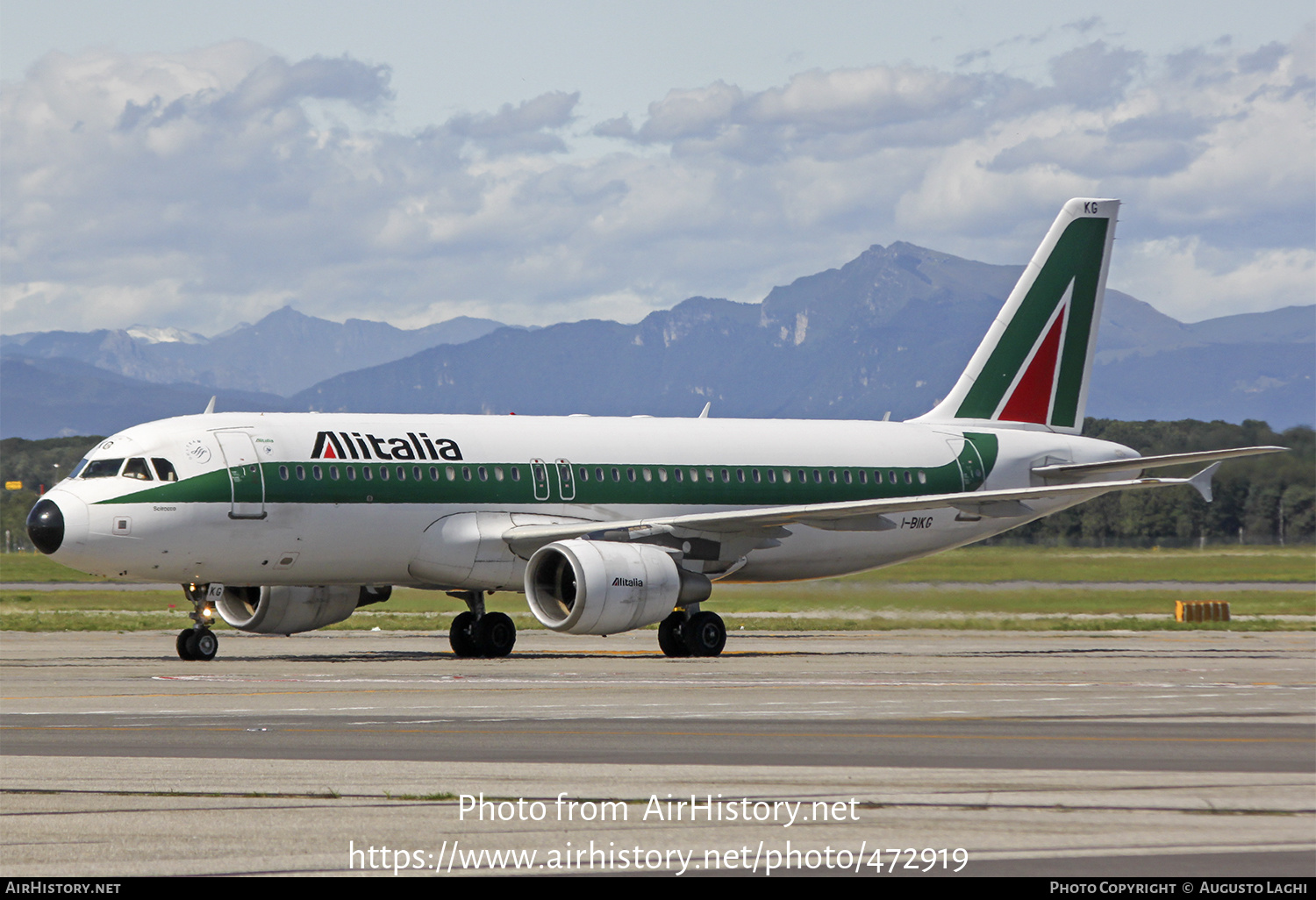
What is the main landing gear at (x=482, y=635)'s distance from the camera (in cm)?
3331

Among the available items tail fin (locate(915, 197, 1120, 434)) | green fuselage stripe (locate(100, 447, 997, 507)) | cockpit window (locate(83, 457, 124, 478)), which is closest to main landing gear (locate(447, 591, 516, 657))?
green fuselage stripe (locate(100, 447, 997, 507))

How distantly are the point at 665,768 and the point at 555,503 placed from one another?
1918 cm

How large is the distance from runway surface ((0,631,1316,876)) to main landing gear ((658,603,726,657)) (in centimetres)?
419

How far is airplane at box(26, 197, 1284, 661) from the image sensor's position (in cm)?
2953

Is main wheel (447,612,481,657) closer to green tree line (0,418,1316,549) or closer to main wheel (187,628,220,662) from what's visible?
main wheel (187,628,220,662)

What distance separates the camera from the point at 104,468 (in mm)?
29641

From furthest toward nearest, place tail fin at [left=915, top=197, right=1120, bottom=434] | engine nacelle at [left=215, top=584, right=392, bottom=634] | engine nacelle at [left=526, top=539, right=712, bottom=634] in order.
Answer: tail fin at [left=915, top=197, right=1120, bottom=434] → engine nacelle at [left=215, top=584, right=392, bottom=634] → engine nacelle at [left=526, top=539, right=712, bottom=634]

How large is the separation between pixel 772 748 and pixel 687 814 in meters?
4.28

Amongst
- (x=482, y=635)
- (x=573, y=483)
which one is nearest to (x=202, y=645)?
(x=482, y=635)

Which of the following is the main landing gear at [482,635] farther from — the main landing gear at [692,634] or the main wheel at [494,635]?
the main landing gear at [692,634]

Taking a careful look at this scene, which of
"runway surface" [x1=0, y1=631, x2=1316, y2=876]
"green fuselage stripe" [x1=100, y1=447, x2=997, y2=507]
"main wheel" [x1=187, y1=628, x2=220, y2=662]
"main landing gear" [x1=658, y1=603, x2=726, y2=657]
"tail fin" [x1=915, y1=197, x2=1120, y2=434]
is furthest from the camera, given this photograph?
"tail fin" [x1=915, y1=197, x2=1120, y2=434]

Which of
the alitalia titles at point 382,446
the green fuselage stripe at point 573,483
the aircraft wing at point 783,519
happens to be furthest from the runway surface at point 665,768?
the alitalia titles at point 382,446

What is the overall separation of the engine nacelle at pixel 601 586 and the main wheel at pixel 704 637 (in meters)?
0.96

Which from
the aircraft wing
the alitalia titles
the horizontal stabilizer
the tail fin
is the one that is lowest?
the aircraft wing
